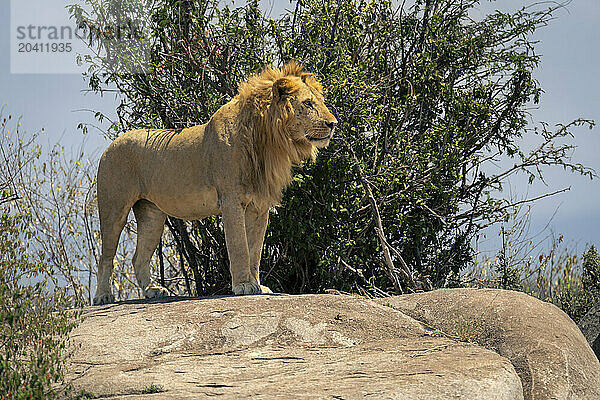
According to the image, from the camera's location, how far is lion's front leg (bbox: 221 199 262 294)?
574 cm

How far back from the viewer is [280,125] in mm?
5770

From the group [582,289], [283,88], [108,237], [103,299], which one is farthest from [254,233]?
[582,289]

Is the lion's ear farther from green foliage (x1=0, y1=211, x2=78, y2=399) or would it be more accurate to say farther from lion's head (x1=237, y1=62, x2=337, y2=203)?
green foliage (x1=0, y1=211, x2=78, y2=399)

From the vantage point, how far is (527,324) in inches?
188

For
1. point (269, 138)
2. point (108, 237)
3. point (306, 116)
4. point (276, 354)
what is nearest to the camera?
point (276, 354)

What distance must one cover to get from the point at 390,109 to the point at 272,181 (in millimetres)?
2874

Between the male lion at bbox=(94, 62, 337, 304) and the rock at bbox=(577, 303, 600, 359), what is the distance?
10.2 feet

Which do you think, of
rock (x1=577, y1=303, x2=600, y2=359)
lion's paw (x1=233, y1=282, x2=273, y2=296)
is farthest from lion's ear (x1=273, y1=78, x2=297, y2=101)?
rock (x1=577, y1=303, x2=600, y2=359)

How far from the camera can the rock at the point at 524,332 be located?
4.41 meters

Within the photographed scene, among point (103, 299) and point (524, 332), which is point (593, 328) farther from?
point (103, 299)

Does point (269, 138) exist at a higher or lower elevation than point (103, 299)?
higher

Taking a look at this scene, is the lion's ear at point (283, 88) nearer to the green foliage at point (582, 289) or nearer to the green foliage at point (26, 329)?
the green foliage at point (26, 329)

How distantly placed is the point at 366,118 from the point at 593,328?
319cm

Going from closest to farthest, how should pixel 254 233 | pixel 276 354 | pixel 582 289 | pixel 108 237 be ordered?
1. pixel 276 354
2. pixel 254 233
3. pixel 108 237
4. pixel 582 289
